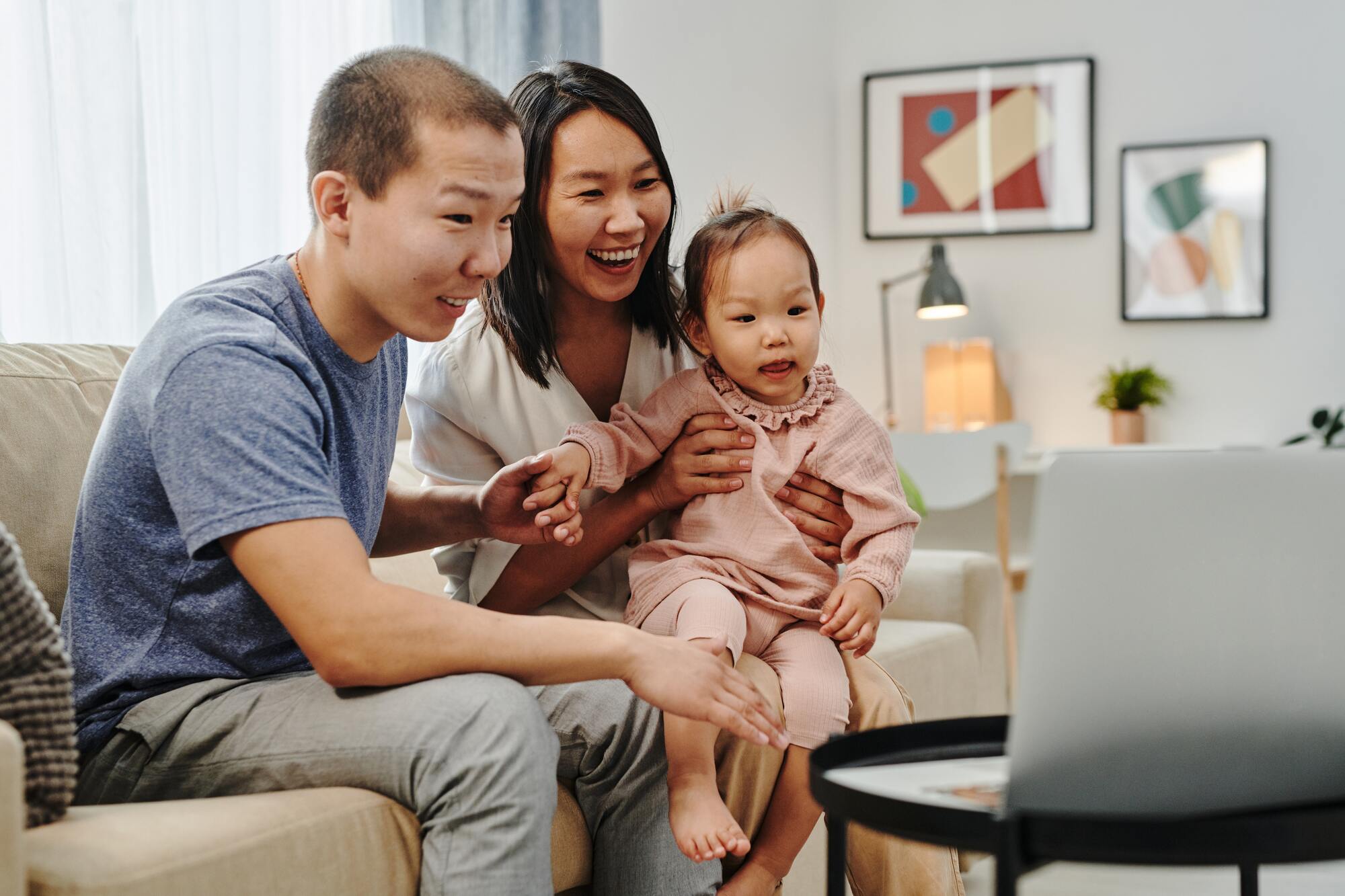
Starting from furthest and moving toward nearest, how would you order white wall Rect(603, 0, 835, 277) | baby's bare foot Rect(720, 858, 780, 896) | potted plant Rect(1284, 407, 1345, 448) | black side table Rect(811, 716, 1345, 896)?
potted plant Rect(1284, 407, 1345, 448) < white wall Rect(603, 0, 835, 277) < baby's bare foot Rect(720, 858, 780, 896) < black side table Rect(811, 716, 1345, 896)

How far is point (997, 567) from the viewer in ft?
8.35

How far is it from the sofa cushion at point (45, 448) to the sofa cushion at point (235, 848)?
46 cm

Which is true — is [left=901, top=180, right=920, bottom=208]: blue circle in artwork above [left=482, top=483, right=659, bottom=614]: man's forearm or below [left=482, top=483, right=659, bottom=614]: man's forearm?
above

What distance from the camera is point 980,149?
4477 mm

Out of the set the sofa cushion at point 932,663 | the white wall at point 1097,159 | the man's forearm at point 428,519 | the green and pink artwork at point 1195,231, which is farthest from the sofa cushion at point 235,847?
the green and pink artwork at point 1195,231

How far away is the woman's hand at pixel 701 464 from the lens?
158cm

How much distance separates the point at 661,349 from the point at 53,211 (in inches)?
39.9

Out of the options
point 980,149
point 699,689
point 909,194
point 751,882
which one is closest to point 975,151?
point 980,149

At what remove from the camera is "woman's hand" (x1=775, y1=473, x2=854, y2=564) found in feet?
5.20

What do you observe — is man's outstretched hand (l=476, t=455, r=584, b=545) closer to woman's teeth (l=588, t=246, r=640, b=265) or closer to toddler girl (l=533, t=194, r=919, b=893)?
toddler girl (l=533, t=194, r=919, b=893)

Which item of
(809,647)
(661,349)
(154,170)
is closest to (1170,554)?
(809,647)

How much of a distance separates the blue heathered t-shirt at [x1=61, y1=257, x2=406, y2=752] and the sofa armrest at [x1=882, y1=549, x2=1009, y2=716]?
4.49ft

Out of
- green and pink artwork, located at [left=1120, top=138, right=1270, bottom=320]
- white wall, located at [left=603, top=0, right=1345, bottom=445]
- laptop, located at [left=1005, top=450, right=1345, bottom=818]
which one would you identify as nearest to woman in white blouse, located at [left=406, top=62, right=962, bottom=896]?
laptop, located at [left=1005, top=450, right=1345, bottom=818]

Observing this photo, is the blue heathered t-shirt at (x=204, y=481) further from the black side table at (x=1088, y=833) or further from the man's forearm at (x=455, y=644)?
the black side table at (x=1088, y=833)
